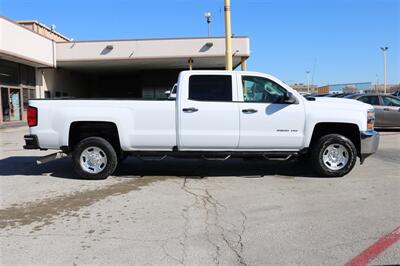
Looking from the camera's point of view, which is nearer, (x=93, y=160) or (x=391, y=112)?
(x=93, y=160)

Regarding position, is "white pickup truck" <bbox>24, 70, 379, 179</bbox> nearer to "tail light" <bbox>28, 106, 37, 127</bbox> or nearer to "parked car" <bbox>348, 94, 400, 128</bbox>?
"tail light" <bbox>28, 106, 37, 127</bbox>

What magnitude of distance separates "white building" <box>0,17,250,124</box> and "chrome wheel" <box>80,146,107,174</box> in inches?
628

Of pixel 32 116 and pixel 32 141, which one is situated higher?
pixel 32 116

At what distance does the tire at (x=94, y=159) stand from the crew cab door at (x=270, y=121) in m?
2.40

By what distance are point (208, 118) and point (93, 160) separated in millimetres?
2275

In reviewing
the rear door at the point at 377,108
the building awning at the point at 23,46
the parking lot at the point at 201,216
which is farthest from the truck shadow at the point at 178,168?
the building awning at the point at 23,46

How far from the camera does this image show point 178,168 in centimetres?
936

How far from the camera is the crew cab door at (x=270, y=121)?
8.03 metres

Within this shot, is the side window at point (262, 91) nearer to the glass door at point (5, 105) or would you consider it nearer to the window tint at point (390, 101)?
the window tint at point (390, 101)

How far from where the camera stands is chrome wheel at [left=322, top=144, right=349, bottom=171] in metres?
8.27

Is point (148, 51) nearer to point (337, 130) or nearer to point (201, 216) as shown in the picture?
point (337, 130)

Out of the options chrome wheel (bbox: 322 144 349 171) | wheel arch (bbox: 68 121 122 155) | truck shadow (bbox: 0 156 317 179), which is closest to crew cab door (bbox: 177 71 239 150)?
truck shadow (bbox: 0 156 317 179)

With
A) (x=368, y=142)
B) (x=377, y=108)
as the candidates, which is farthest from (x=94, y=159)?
(x=377, y=108)

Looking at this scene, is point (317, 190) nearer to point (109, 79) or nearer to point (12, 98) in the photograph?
point (12, 98)
